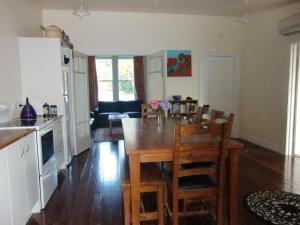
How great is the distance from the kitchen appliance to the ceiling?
100 inches

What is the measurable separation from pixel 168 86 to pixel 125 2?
1983 millimetres

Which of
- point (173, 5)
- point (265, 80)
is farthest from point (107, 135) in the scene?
point (265, 80)

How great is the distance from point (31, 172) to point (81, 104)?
2.57 meters

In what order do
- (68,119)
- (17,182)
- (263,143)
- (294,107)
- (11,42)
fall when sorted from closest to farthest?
1. (17,182)
2. (11,42)
3. (68,119)
4. (294,107)
5. (263,143)

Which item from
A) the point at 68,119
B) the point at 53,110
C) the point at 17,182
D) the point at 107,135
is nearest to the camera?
the point at 17,182

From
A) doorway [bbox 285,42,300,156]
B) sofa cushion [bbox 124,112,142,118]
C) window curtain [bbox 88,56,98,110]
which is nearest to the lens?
doorway [bbox 285,42,300,156]

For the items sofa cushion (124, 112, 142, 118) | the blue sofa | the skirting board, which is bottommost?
the skirting board

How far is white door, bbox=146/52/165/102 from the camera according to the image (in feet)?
16.5

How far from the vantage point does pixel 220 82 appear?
565 centimetres

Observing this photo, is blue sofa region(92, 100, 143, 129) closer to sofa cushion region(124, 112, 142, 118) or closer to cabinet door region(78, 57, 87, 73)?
sofa cushion region(124, 112, 142, 118)

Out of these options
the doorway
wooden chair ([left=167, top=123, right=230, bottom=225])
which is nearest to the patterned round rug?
wooden chair ([left=167, top=123, right=230, bottom=225])

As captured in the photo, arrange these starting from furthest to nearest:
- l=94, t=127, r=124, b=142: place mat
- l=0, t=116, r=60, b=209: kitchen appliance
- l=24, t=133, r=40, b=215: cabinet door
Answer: l=94, t=127, r=124, b=142: place mat
l=0, t=116, r=60, b=209: kitchen appliance
l=24, t=133, r=40, b=215: cabinet door

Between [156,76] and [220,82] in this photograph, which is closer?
[156,76]

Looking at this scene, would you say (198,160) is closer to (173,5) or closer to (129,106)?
(173,5)
